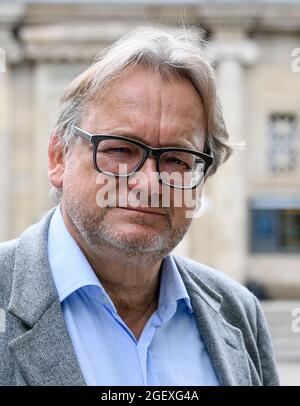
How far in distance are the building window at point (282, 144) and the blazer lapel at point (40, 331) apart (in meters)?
12.7

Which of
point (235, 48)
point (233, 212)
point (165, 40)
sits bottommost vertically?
point (233, 212)

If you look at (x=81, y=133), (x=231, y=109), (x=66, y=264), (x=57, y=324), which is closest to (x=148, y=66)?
(x=81, y=133)

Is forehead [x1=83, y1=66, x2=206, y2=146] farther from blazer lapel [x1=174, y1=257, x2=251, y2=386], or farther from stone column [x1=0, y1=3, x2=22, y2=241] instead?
stone column [x1=0, y1=3, x2=22, y2=241]

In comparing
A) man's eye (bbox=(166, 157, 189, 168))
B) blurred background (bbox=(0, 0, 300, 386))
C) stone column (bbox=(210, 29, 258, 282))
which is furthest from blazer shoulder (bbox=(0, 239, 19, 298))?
stone column (bbox=(210, 29, 258, 282))

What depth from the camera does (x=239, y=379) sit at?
70.7 inches

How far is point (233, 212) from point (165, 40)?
1217cm

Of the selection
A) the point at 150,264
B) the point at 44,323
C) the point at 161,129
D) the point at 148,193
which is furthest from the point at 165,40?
the point at 44,323

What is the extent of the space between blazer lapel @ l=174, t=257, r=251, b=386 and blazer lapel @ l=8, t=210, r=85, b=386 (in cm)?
39

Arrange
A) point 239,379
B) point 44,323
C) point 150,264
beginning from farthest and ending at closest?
point 239,379
point 150,264
point 44,323

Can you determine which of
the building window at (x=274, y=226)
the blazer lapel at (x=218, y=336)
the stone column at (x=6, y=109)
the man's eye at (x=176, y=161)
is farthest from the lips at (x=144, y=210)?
the building window at (x=274, y=226)

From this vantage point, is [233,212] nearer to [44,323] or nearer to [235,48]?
[235,48]

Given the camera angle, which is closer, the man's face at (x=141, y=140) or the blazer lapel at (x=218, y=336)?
the man's face at (x=141, y=140)

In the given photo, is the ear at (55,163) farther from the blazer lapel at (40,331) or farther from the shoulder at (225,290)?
the shoulder at (225,290)

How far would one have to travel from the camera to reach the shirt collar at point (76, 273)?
63.8 inches
